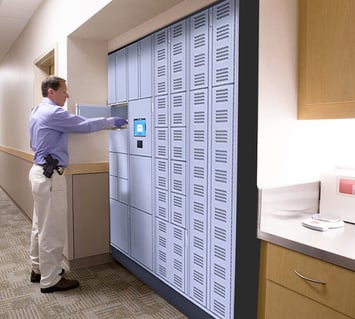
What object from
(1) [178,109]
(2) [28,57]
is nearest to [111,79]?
(1) [178,109]

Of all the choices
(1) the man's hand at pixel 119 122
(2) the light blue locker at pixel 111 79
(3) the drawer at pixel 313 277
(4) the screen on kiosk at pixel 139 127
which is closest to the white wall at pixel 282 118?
(3) the drawer at pixel 313 277

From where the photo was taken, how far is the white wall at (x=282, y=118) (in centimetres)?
164

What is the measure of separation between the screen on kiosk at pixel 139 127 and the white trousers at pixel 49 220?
67cm

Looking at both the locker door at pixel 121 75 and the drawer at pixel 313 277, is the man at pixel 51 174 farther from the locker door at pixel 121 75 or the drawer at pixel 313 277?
the drawer at pixel 313 277

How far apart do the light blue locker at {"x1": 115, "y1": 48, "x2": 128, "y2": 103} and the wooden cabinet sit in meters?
1.55

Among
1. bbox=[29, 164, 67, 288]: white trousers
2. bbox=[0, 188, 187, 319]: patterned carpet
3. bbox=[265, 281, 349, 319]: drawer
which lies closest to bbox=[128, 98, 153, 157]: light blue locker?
bbox=[29, 164, 67, 288]: white trousers

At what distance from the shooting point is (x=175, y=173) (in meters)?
2.31

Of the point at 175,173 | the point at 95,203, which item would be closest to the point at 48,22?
the point at 95,203

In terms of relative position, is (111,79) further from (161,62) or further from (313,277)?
(313,277)

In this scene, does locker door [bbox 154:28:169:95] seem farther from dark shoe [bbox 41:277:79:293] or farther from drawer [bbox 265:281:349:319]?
dark shoe [bbox 41:277:79:293]

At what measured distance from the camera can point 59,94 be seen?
2.72m

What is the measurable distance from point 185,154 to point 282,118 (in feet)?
2.31

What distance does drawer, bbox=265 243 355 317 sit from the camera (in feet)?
4.04

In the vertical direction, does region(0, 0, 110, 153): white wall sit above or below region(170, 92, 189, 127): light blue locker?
above
